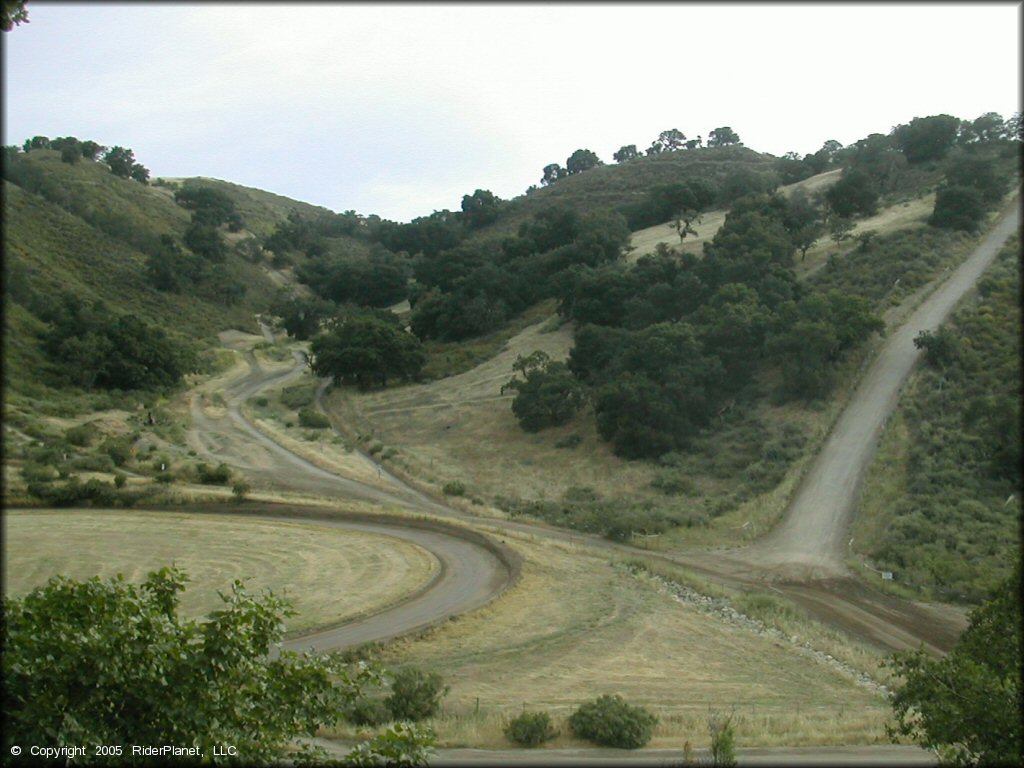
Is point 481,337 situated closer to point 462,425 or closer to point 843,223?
point 462,425

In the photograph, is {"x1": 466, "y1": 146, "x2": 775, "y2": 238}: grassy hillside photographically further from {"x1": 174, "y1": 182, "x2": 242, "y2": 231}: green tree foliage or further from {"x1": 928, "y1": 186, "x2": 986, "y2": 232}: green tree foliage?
{"x1": 928, "y1": 186, "x2": 986, "y2": 232}: green tree foliage

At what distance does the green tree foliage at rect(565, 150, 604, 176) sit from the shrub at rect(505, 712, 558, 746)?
132071mm

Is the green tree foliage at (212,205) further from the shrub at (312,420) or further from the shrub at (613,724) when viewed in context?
the shrub at (613,724)

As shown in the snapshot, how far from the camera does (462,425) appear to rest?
4509cm

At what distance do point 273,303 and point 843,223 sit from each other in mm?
58617

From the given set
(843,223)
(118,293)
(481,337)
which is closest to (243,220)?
(118,293)

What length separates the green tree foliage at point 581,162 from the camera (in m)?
137

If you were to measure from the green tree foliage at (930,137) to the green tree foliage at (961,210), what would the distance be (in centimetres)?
2380

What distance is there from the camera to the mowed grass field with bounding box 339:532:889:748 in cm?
1335

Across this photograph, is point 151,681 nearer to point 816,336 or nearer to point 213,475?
point 213,475

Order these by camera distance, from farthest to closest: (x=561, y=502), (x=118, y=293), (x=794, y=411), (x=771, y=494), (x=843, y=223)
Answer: (x=118, y=293) < (x=843, y=223) < (x=794, y=411) < (x=561, y=502) < (x=771, y=494)

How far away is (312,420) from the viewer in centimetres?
4616

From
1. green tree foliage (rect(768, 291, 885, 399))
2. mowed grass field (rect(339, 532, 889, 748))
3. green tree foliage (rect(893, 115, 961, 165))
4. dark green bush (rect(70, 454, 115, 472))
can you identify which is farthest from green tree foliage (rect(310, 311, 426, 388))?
green tree foliage (rect(893, 115, 961, 165))

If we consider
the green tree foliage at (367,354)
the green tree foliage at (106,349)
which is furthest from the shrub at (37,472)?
the green tree foliage at (367,354)
